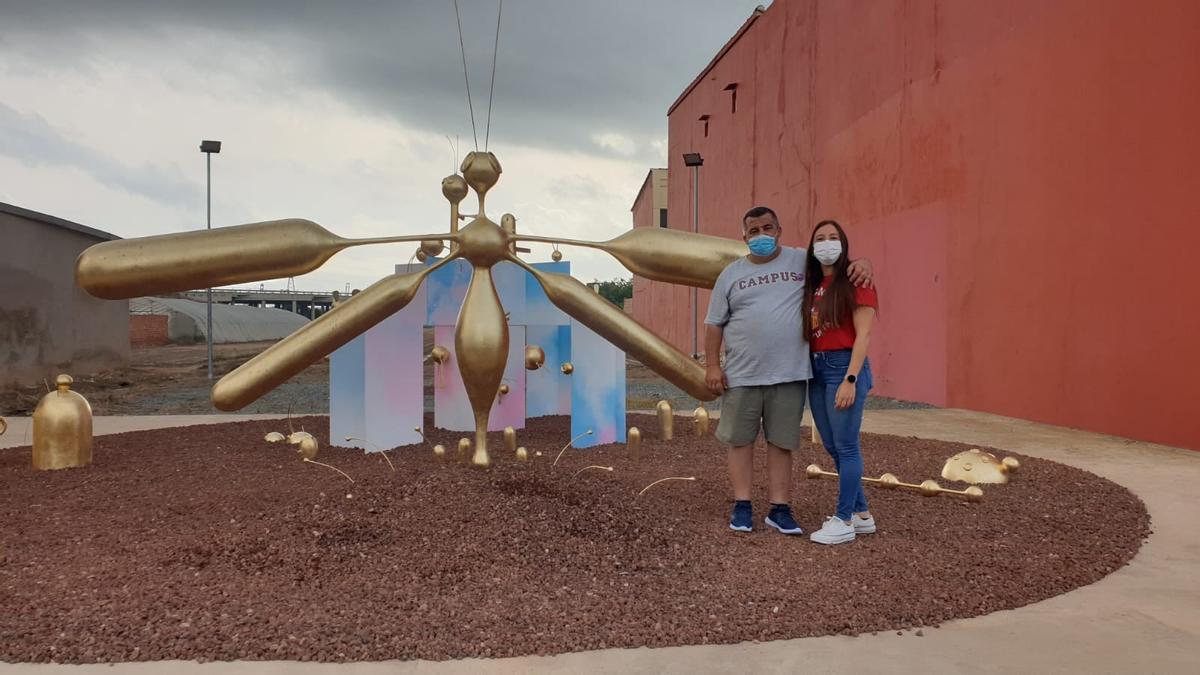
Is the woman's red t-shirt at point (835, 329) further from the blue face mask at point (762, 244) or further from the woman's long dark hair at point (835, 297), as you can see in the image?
the blue face mask at point (762, 244)

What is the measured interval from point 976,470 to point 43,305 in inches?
578

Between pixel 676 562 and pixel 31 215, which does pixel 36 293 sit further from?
pixel 676 562

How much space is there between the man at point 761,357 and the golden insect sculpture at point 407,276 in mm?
284

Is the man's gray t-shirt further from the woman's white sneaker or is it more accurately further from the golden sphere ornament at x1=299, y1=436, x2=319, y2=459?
the golden sphere ornament at x1=299, y1=436, x2=319, y2=459

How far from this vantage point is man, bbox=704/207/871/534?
3350mm

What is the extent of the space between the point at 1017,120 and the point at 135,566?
8.90 m

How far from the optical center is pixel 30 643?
2.27 m

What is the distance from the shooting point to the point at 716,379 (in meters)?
3.53

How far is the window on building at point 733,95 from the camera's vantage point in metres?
18.5

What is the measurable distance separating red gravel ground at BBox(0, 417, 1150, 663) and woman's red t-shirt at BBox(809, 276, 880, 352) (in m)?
0.85

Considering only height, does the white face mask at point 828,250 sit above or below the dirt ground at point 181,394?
above

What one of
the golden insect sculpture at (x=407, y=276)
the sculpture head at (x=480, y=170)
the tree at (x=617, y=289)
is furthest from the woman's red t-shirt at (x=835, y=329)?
the tree at (x=617, y=289)

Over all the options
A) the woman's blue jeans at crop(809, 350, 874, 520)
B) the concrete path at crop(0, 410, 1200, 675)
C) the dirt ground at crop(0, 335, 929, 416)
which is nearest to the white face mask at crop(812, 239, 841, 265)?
the woman's blue jeans at crop(809, 350, 874, 520)

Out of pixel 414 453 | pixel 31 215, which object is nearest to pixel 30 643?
pixel 414 453
